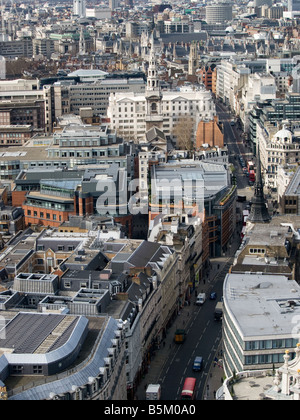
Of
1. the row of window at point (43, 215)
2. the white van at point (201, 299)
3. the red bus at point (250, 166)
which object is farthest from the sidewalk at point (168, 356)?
the red bus at point (250, 166)

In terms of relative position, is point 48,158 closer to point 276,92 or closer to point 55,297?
point 55,297

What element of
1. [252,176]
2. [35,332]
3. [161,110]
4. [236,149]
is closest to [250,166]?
[252,176]

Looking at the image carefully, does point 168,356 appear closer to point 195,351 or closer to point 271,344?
point 195,351

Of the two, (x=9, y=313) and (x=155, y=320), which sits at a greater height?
(x=9, y=313)

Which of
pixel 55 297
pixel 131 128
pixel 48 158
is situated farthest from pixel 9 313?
pixel 131 128

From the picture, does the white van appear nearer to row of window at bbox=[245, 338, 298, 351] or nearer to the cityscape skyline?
the cityscape skyline
